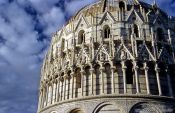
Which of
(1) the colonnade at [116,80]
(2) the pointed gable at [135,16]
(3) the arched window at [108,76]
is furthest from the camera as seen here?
(2) the pointed gable at [135,16]

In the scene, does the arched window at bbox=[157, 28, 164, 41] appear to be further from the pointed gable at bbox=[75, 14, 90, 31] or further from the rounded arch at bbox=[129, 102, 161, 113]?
the rounded arch at bbox=[129, 102, 161, 113]

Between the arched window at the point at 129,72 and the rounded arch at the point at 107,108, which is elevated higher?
the arched window at the point at 129,72

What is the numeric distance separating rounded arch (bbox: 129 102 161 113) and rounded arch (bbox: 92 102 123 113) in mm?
1160

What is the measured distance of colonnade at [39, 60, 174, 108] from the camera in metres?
24.2

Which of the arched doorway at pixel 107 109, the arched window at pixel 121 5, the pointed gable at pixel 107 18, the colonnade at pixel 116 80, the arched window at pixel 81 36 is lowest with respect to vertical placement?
the arched doorway at pixel 107 109

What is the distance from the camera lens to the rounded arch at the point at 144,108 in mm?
23250

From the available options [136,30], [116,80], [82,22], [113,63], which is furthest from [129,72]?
[82,22]

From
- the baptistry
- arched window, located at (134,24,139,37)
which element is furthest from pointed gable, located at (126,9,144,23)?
arched window, located at (134,24,139,37)

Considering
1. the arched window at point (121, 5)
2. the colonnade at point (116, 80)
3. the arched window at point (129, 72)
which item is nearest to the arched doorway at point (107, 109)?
the colonnade at point (116, 80)

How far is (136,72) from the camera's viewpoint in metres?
24.5

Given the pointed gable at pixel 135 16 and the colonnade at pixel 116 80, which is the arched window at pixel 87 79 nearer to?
the colonnade at pixel 116 80

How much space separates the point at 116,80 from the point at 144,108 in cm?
296

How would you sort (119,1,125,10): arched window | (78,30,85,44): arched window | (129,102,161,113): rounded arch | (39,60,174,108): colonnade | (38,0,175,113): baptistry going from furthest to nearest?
(119,1,125,10): arched window < (78,30,85,44): arched window < (39,60,174,108): colonnade < (38,0,175,113): baptistry < (129,102,161,113): rounded arch

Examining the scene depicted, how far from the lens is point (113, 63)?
→ 2488 cm
